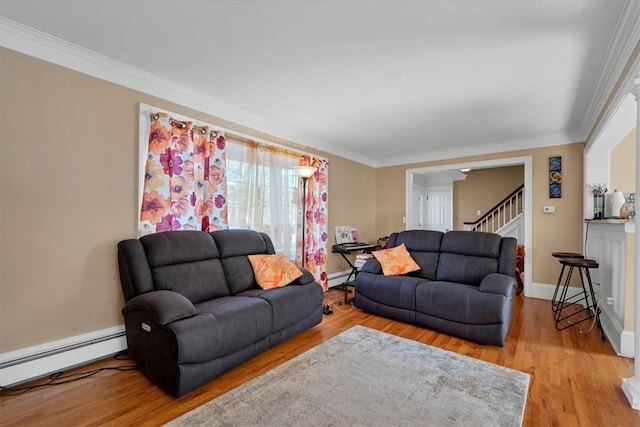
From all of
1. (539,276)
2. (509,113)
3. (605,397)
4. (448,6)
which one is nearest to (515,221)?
(539,276)

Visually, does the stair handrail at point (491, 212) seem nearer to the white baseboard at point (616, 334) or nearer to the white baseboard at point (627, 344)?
the white baseboard at point (616, 334)

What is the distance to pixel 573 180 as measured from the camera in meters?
4.21

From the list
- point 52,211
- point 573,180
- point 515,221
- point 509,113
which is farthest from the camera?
point 515,221

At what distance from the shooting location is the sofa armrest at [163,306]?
1.95 metres

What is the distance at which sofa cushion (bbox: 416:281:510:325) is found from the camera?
272 cm

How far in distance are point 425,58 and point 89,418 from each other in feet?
11.1

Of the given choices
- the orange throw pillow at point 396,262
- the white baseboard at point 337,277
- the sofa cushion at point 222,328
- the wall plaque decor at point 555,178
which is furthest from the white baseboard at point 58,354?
the wall plaque decor at point 555,178

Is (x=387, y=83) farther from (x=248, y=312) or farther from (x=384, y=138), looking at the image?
(x=248, y=312)

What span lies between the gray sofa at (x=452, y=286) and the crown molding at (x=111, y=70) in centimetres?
253

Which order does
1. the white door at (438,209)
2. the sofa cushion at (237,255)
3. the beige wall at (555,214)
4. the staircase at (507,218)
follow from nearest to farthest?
the sofa cushion at (237,255) < the beige wall at (555,214) < the staircase at (507,218) < the white door at (438,209)

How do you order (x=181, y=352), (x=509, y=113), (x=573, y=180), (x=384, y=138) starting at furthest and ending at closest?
(x=384, y=138) < (x=573, y=180) < (x=509, y=113) < (x=181, y=352)

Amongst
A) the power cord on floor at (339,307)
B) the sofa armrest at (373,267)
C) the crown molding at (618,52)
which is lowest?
the power cord on floor at (339,307)

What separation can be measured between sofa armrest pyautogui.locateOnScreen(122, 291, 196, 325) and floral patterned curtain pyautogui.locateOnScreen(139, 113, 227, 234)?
2.51 feet

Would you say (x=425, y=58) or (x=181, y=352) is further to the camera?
(x=425, y=58)
